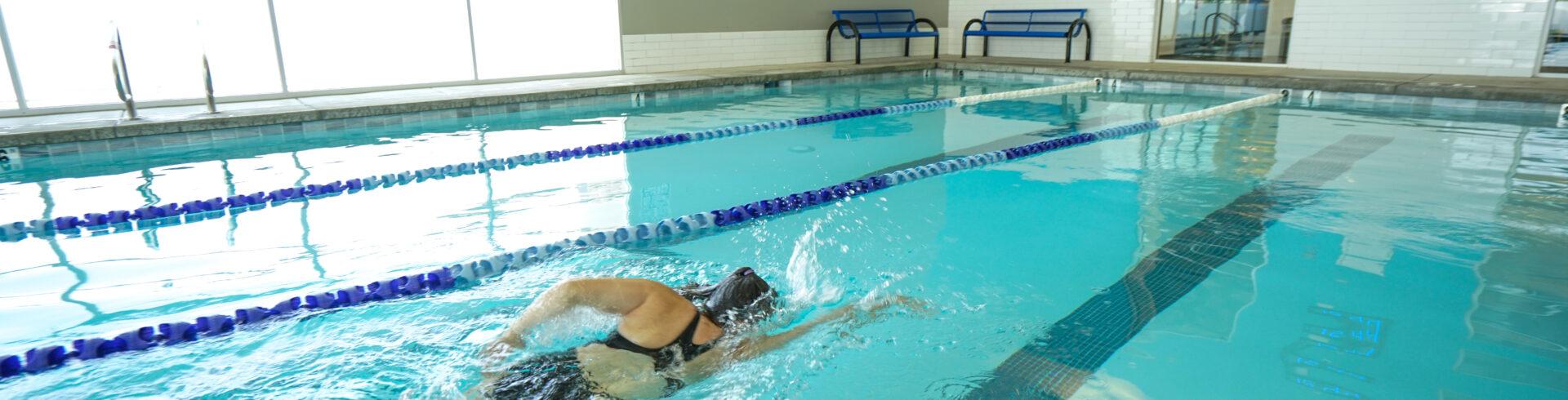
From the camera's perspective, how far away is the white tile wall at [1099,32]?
11.8 metres

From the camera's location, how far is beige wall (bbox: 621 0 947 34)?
1117 cm

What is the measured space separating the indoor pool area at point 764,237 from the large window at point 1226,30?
4.71ft

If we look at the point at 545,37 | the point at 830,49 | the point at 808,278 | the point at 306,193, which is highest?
the point at 545,37

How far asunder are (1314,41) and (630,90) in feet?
26.3

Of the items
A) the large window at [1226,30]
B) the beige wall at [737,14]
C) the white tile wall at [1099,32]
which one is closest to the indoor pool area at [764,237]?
the large window at [1226,30]

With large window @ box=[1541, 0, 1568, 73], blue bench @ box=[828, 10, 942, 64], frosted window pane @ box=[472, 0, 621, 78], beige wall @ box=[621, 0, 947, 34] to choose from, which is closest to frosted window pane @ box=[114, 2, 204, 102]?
frosted window pane @ box=[472, 0, 621, 78]

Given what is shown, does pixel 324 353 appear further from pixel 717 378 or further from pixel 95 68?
pixel 95 68

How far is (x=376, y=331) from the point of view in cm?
296

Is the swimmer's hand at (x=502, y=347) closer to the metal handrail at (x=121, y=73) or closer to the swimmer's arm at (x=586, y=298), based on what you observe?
the swimmer's arm at (x=586, y=298)

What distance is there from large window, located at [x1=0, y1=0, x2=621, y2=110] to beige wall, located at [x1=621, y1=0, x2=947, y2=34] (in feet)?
1.27

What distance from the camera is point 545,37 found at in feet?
35.6

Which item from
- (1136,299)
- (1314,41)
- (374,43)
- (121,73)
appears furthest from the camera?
(374,43)

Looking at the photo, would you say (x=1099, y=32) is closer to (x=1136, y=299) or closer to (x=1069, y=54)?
(x=1069, y=54)

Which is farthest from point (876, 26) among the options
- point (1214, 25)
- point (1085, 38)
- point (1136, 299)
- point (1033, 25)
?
point (1136, 299)
